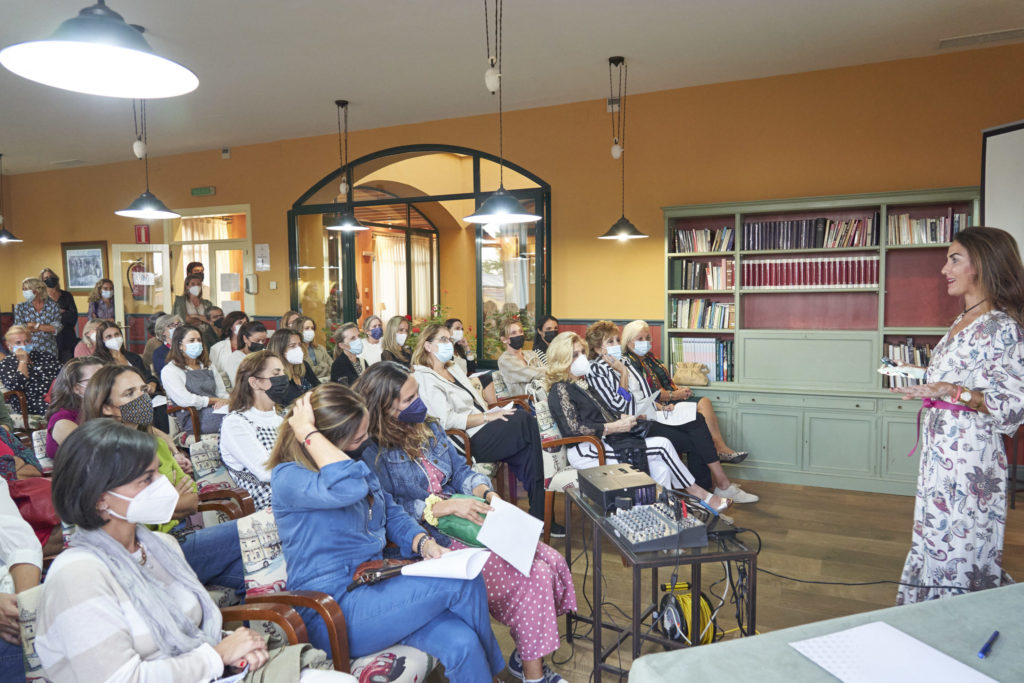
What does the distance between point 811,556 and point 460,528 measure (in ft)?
7.68

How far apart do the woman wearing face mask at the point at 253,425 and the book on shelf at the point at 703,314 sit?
374cm

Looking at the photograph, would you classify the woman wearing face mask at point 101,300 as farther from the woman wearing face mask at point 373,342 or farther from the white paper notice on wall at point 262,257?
the woman wearing face mask at point 373,342

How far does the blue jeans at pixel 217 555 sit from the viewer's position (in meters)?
2.32

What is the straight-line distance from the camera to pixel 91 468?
1568mm

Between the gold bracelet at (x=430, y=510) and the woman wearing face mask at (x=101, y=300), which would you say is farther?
the woman wearing face mask at (x=101, y=300)

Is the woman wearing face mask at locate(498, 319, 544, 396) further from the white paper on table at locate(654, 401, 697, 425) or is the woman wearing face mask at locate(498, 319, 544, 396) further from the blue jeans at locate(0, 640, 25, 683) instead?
the blue jeans at locate(0, 640, 25, 683)

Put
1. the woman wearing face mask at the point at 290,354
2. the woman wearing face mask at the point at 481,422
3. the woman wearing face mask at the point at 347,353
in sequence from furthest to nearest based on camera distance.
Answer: the woman wearing face mask at the point at 347,353, the woman wearing face mask at the point at 290,354, the woman wearing face mask at the point at 481,422

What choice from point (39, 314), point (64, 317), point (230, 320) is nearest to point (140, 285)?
point (64, 317)

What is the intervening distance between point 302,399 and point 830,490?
14.3 ft

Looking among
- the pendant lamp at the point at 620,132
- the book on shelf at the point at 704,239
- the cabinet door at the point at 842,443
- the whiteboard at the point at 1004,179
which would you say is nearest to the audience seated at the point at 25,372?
the pendant lamp at the point at 620,132

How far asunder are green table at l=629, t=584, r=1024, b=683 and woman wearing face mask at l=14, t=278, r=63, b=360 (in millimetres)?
8091

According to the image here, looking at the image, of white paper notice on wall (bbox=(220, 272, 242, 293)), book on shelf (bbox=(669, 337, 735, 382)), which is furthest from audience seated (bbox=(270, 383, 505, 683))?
white paper notice on wall (bbox=(220, 272, 242, 293))

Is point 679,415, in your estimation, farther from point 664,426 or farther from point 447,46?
point 447,46

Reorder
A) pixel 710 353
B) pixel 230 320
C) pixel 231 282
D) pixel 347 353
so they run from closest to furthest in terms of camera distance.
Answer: pixel 710 353 → pixel 347 353 → pixel 230 320 → pixel 231 282
